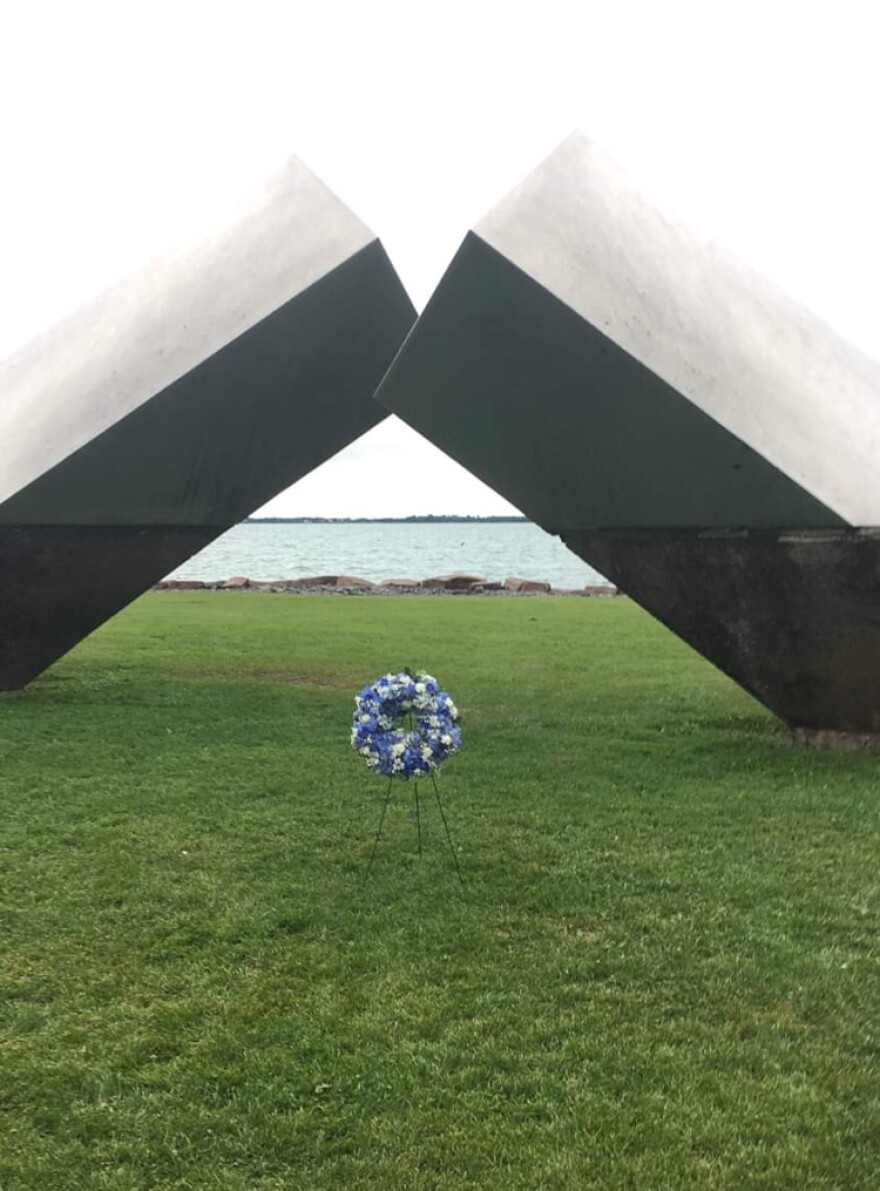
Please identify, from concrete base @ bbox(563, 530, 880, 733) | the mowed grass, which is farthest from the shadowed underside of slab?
concrete base @ bbox(563, 530, 880, 733)

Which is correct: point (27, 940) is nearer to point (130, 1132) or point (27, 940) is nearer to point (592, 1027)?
point (130, 1132)

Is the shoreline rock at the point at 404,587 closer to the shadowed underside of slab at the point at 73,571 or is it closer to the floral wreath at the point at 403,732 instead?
the shadowed underside of slab at the point at 73,571

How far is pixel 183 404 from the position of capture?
6.89m

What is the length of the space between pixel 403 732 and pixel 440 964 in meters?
1.06

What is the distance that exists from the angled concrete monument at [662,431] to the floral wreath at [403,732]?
2.60 metres

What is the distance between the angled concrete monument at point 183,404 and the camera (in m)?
6.87

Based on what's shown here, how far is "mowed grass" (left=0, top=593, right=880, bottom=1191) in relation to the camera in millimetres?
2547

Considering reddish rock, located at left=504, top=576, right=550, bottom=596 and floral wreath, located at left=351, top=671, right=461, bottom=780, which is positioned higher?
reddish rock, located at left=504, top=576, right=550, bottom=596

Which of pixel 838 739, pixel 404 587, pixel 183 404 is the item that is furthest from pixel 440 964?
pixel 404 587

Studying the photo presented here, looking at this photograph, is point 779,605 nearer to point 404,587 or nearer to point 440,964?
point 440,964

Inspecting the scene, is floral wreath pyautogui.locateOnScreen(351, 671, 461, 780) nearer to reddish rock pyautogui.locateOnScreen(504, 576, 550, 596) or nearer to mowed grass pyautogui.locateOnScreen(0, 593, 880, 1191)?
mowed grass pyautogui.locateOnScreen(0, 593, 880, 1191)

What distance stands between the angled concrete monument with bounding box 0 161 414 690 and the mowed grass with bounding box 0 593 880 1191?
1.24 meters

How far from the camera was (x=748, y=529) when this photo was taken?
250 inches

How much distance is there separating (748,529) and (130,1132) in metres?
4.94
